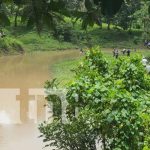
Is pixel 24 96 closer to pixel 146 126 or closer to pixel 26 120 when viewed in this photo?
pixel 26 120

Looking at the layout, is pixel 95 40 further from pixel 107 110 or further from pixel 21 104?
pixel 107 110

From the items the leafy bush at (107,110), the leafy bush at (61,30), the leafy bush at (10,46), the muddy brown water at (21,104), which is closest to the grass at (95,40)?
the leafy bush at (10,46)

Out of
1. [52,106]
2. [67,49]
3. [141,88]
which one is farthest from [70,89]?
[67,49]

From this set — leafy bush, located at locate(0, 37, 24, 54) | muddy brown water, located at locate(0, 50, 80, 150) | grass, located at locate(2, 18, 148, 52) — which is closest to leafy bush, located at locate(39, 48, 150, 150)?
muddy brown water, located at locate(0, 50, 80, 150)

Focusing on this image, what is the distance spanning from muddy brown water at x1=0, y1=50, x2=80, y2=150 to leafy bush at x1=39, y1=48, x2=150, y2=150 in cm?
522

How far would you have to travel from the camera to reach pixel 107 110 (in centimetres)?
656

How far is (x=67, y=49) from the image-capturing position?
47.2 meters

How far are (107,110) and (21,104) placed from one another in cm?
1284

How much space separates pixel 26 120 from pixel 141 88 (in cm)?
877

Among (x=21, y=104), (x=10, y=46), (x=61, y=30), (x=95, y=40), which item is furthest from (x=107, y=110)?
(x=95, y=40)

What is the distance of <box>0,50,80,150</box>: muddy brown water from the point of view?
1416 centimetres

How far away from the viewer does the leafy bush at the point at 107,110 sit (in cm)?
631

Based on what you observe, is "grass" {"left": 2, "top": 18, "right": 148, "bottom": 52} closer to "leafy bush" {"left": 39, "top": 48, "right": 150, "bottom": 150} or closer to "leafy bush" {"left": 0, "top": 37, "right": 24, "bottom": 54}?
"leafy bush" {"left": 0, "top": 37, "right": 24, "bottom": 54}

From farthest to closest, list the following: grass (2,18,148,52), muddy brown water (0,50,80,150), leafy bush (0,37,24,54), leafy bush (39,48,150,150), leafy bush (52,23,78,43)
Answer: grass (2,18,148,52), leafy bush (0,37,24,54), muddy brown water (0,50,80,150), leafy bush (39,48,150,150), leafy bush (52,23,78,43)
